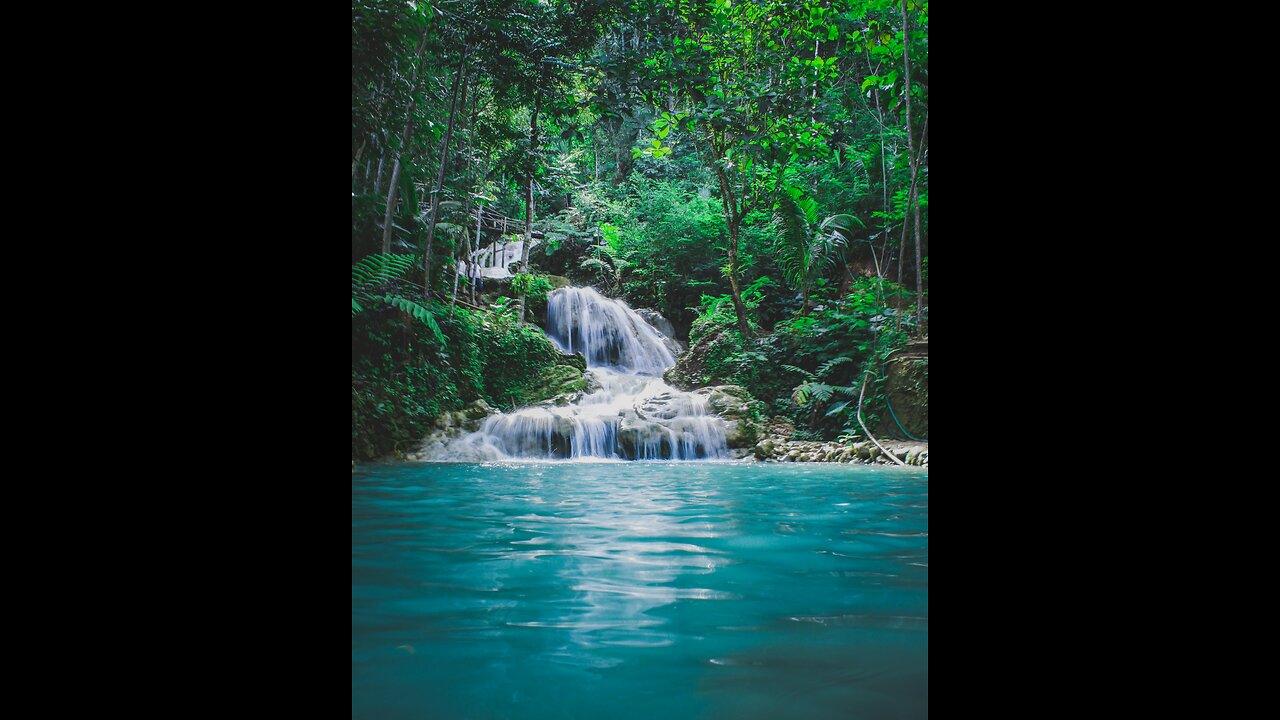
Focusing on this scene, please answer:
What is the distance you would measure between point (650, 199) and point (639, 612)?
40.9 ft

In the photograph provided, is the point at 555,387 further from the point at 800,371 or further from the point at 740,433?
the point at 800,371

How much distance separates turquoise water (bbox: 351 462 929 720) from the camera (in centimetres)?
121

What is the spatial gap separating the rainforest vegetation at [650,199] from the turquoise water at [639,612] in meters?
3.46

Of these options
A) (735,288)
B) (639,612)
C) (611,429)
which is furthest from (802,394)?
(639,612)

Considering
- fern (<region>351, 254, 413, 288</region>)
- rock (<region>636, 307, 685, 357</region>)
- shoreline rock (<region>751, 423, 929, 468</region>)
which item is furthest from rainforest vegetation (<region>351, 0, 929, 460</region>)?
shoreline rock (<region>751, 423, 929, 468</region>)

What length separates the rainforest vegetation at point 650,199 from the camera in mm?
6469

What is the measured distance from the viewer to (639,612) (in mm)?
1682

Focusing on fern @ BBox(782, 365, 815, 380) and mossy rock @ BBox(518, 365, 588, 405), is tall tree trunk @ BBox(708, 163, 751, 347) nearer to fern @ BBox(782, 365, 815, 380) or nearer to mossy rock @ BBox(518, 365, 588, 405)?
fern @ BBox(782, 365, 815, 380)

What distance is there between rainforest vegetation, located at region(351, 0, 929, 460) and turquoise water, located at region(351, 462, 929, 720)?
3464 mm
